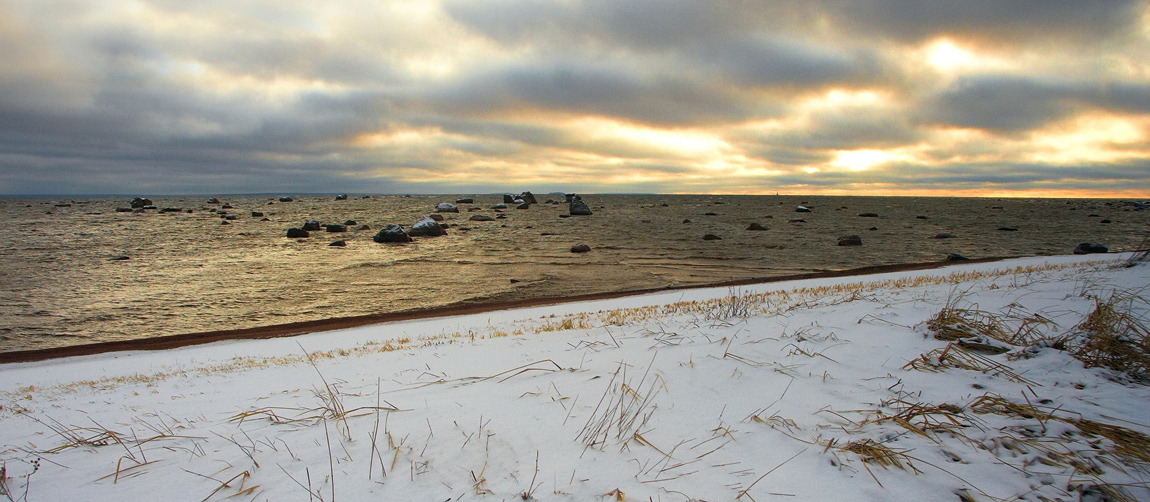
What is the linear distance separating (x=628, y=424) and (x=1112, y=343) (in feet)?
10.8

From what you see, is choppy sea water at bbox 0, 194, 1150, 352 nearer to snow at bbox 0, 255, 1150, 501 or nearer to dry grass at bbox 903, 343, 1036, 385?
snow at bbox 0, 255, 1150, 501

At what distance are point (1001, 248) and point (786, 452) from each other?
25009 millimetres

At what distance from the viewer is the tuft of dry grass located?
321cm

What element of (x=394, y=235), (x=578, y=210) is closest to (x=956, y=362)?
(x=394, y=235)

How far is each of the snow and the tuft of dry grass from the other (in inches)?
5.3

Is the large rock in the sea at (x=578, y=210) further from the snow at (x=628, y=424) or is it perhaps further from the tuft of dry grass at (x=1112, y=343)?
the tuft of dry grass at (x=1112, y=343)

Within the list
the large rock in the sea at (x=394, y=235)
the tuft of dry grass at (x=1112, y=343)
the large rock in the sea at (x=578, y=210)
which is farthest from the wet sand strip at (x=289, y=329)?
the large rock in the sea at (x=578, y=210)

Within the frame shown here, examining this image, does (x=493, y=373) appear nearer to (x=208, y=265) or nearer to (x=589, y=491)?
(x=589, y=491)

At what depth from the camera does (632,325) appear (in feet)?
19.5

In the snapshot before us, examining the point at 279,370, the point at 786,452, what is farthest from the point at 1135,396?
the point at 279,370

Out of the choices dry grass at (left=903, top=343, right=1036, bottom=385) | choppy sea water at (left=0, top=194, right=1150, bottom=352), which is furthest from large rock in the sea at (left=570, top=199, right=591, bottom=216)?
dry grass at (left=903, top=343, right=1036, bottom=385)

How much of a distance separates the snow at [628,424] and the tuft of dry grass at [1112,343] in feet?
0.44

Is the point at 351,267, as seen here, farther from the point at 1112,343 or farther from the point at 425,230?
the point at 1112,343

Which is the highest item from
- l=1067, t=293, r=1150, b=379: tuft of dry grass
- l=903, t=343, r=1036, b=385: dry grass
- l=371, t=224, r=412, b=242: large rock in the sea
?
l=1067, t=293, r=1150, b=379: tuft of dry grass
